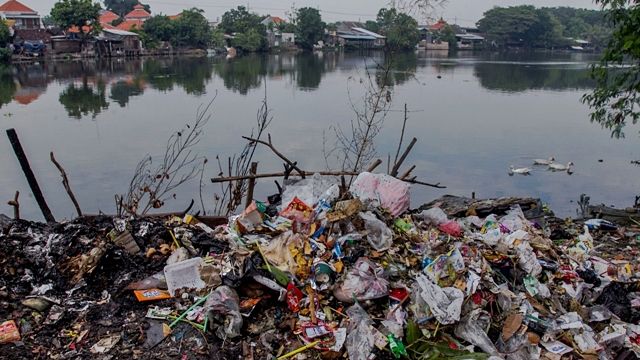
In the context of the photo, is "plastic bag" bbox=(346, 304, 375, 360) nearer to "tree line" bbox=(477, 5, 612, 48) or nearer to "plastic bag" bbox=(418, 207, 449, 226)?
"plastic bag" bbox=(418, 207, 449, 226)

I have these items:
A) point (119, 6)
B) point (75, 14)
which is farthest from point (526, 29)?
point (75, 14)

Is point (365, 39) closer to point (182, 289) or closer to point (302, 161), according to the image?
point (302, 161)

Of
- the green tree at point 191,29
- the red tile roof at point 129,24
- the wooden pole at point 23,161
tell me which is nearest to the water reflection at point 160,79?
the green tree at point 191,29

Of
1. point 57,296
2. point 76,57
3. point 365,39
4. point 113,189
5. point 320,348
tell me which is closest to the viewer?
point 320,348

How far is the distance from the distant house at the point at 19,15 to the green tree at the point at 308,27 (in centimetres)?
2315

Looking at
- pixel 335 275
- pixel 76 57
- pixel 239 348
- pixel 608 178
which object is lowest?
pixel 608 178

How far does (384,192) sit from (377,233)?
71 cm

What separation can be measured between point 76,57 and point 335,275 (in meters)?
38.0

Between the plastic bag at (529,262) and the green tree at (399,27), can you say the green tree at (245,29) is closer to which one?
the green tree at (399,27)

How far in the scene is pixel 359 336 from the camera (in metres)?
2.55

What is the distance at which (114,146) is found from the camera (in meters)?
12.0

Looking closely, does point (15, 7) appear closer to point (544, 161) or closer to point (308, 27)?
point (308, 27)

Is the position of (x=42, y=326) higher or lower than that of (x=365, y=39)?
lower

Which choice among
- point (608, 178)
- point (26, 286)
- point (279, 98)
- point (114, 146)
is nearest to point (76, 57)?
point (279, 98)
